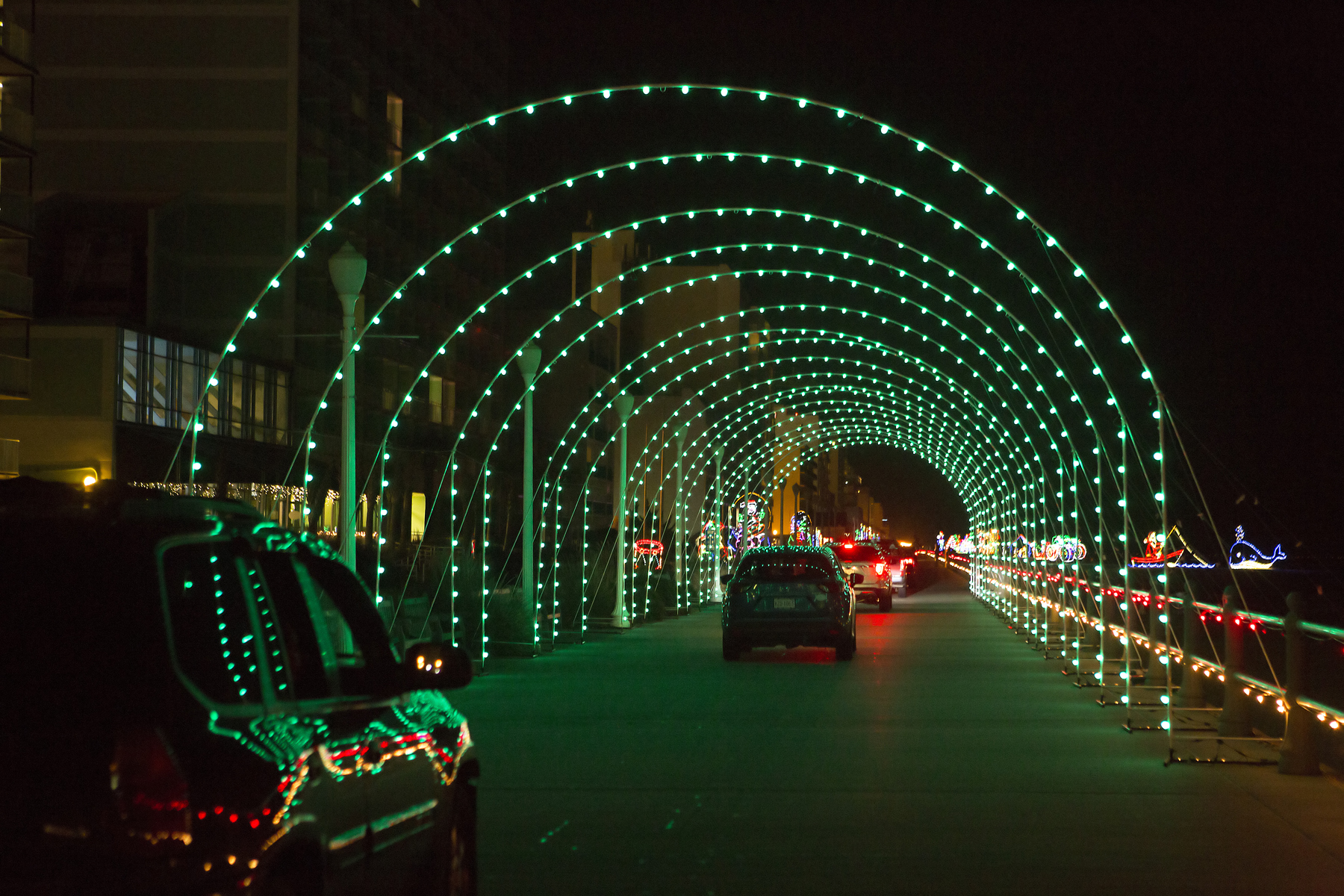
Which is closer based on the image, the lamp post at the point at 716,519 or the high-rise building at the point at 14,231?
the high-rise building at the point at 14,231

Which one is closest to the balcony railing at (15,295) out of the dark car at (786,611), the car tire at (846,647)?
the dark car at (786,611)

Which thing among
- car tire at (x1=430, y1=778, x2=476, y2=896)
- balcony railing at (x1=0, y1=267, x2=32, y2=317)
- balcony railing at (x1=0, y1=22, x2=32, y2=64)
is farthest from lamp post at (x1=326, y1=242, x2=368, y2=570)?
balcony railing at (x1=0, y1=22, x2=32, y2=64)

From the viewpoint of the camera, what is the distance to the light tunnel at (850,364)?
69.8 feet

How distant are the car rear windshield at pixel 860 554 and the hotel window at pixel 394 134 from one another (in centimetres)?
3271

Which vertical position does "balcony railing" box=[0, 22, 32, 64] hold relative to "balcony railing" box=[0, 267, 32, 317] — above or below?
above

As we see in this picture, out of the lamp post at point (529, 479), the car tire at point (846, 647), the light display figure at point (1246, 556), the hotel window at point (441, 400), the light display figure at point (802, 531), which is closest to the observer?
the light display figure at point (1246, 556)

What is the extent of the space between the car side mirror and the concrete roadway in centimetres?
197

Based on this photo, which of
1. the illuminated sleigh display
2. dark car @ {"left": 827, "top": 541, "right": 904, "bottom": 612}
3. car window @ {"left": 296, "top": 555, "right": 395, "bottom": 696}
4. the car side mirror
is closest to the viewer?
car window @ {"left": 296, "top": 555, "right": 395, "bottom": 696}

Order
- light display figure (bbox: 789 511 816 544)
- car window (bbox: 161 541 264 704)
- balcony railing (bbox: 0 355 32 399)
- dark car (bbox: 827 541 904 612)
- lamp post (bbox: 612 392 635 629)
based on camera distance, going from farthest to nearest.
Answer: light display figure (bbox: 789 511 816 544) < balcony railing (bbox: 0 355 32 399) < dark car (bbox: 827 541 904 612) < lamp post (bbox: 612 392 635 629) < car window (bbox: 161 541 264 704)

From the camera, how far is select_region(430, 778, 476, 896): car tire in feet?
20.4

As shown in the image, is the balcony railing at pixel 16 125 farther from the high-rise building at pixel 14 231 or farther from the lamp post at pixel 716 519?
the lamp post at pixel 716 519

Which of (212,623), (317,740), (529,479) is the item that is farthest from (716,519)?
(212,623)

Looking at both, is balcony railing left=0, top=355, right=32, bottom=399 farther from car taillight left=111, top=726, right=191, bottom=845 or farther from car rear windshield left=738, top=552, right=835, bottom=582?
car taillight left=111, top=726, right=191, bottom=845

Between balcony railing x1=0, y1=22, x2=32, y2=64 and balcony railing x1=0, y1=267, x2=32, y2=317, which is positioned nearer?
balcony railing x1=0, y1=267, x2=32, y2=317
